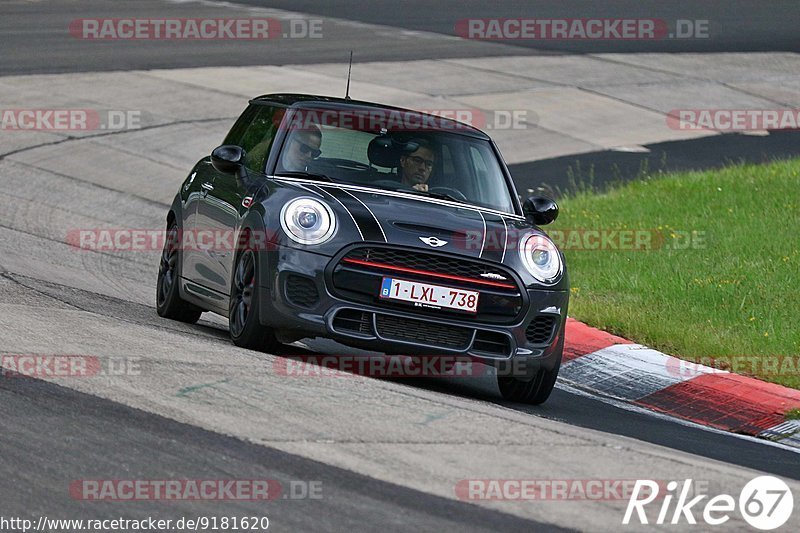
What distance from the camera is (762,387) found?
9.30m

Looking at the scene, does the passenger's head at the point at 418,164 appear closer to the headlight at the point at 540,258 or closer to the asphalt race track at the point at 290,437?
the headlight at the point at 540,258

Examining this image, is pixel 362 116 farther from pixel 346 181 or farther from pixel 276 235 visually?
pixel 276 235

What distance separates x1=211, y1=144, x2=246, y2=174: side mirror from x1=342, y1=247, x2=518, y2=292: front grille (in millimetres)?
1487

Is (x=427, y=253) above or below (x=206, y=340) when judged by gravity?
above

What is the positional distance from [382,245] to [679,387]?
2634 millimetres

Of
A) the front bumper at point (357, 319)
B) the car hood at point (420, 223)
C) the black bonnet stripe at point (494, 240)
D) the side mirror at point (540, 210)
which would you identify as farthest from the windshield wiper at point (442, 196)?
the front bumper at point (357, 319)

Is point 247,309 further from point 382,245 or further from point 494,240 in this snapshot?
point 494,240

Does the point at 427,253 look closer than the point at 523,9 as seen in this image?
Yes

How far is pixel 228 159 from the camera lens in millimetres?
8984

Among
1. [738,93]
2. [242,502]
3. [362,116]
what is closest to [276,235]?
[362,116]

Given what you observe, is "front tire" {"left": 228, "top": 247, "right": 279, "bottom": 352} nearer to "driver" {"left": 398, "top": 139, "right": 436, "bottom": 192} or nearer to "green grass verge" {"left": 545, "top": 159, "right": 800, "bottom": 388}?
"driver" {"left": 398, "top": 139, "right": 436, "bottom": 192}

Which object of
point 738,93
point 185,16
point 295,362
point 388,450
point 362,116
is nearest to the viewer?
point 388,450

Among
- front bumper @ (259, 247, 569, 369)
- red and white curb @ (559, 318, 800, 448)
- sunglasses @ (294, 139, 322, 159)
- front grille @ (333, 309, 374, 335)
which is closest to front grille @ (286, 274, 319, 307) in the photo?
front bumper @ (259, 247, 569, 369)

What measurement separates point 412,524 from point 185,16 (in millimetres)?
23960
